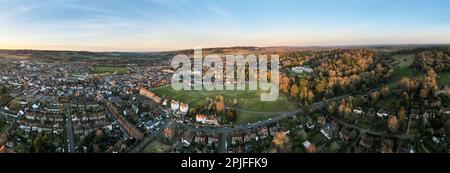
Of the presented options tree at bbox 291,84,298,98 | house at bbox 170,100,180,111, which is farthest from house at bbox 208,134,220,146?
tree at bbox 291,84,298,98

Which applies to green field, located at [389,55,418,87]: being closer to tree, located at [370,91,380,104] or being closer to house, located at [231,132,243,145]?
tree, located at [370,91,380,104]

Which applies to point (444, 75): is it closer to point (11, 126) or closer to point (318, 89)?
point (318, 89)

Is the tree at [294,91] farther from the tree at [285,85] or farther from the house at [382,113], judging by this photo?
the house at [382,113]

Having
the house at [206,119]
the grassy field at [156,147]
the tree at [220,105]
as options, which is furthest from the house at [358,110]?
the grassy field at [156,147]

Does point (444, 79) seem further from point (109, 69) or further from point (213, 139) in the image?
point (109, 69)
